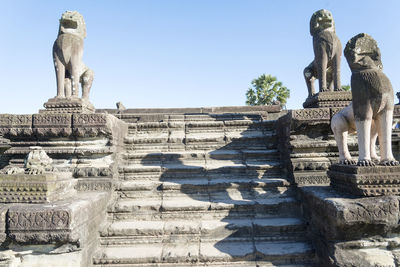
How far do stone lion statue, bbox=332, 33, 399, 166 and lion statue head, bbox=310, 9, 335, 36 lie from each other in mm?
2227

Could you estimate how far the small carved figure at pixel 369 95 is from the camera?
8.70ft

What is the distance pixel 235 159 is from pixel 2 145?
455 cm

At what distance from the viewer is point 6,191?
266 centimetres

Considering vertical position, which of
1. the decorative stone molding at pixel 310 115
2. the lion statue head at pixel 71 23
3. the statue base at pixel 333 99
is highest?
the lion statue head at pixel 71 23

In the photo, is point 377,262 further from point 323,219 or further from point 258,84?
point 258,84

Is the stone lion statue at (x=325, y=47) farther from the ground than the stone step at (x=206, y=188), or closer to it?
farther from the ground

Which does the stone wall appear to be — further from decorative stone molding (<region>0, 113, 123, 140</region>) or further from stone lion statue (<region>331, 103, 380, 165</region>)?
stone lion statue (<region>331, 103, 380, 165</region>)

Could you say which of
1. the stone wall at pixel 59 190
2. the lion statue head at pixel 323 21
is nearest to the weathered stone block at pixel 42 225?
the stone wall at pixel 59 190

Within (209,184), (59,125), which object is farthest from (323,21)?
(59,125)

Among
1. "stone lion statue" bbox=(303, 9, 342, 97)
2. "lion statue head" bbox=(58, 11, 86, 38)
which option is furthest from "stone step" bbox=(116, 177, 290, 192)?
"lion statue head" bbox=(58, 11, 86, 38)

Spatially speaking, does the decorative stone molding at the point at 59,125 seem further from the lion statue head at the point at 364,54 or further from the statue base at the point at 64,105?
the lion statue head at the point at 364,54

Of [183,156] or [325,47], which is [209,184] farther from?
[325,47]

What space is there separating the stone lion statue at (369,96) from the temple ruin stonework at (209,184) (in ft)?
0.04

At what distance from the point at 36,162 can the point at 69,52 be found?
266cm
